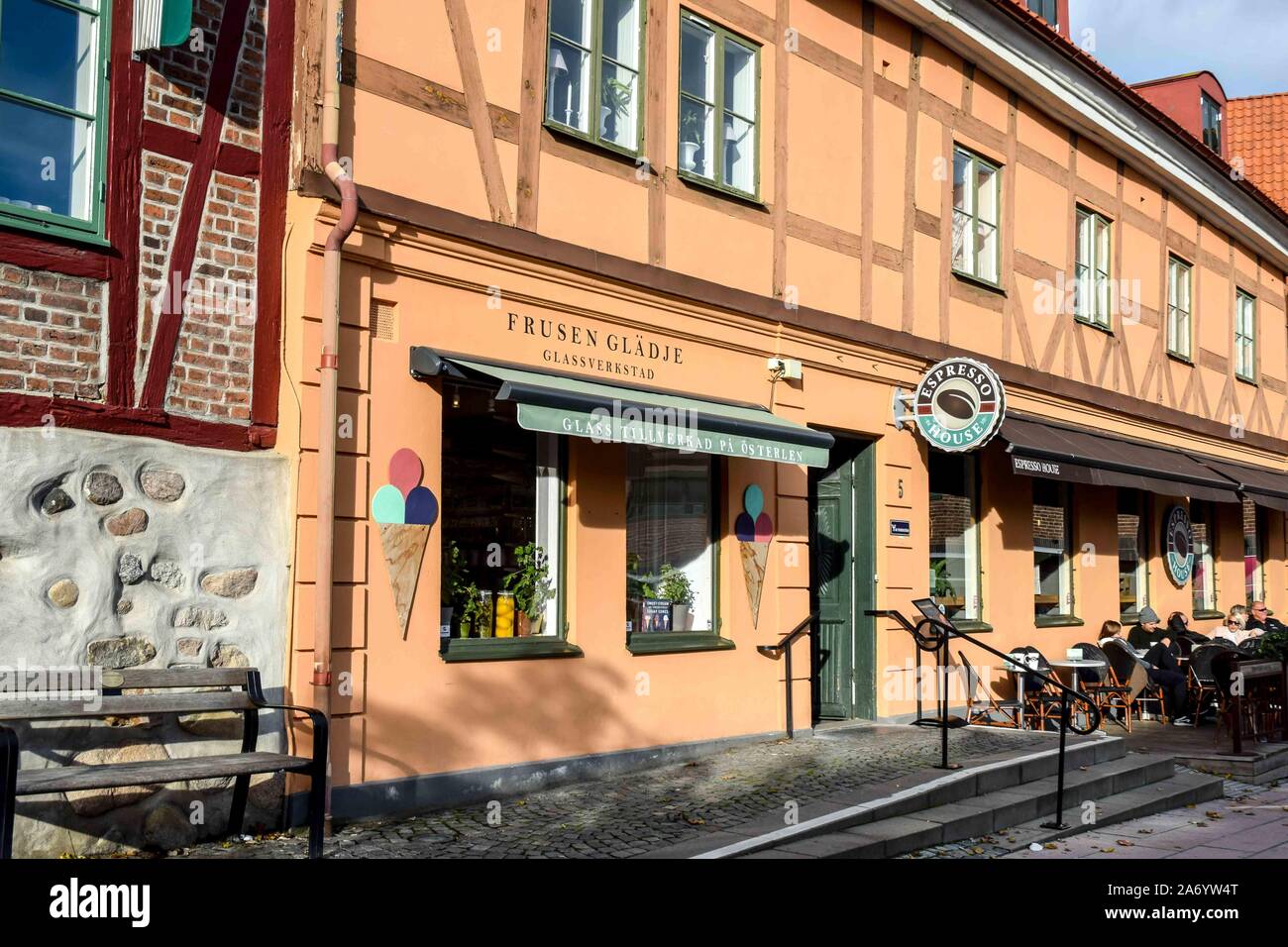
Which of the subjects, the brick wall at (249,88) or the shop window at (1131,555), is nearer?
the brick wall at (249,88)

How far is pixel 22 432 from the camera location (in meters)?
6.25

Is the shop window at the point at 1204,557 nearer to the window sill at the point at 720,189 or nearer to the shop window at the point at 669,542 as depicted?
the window sill at the point at 720,189

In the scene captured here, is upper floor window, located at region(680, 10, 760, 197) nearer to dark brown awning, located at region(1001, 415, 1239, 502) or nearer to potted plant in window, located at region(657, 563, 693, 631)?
potted plant in window, located at region(657, 563, 693, 631)

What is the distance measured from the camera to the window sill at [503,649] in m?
8.15

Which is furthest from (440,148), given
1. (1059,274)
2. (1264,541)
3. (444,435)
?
(1264,541)

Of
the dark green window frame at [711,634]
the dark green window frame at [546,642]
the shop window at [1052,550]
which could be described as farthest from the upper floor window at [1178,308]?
the dark green window frame at [546,642]

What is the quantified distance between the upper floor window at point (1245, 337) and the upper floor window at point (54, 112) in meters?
17.9

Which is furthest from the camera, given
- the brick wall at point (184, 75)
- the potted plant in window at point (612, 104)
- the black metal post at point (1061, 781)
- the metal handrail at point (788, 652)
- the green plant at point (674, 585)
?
the metal handrail at point (788, 652)

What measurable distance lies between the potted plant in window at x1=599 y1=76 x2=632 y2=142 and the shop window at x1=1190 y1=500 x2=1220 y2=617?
12.4 m

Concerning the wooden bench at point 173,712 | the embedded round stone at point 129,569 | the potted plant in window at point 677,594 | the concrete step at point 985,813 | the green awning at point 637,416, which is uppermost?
the green awning at point 637,416

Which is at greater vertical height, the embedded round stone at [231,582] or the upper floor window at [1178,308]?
the upper floor window at [1178,308]

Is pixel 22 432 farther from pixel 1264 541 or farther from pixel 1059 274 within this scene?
pixel 1264 541

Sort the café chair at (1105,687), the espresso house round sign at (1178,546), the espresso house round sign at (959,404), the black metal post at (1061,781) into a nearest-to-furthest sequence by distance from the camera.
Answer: the black metal post at (1061,781), the espresso house round sign at (959,404), the café chair at (1105,687), the espresso house round sign at (1178,546)

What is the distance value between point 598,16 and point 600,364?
2.47 m
